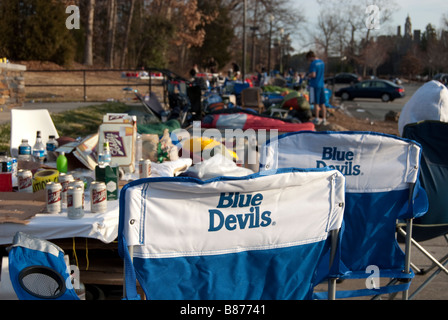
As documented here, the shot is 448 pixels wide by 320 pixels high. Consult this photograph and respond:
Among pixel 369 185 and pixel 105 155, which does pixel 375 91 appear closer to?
pixel 105 155

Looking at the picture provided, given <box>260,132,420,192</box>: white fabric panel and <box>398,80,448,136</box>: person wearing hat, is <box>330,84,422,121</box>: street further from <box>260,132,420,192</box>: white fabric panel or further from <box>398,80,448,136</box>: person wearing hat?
<box>260,132,420,192</box>: white fabric panel

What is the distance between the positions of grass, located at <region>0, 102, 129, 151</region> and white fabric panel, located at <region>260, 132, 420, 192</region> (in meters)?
6.09

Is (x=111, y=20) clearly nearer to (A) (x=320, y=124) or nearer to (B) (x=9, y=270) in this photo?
(A) (x=320, y=124)

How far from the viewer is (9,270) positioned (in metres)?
2.01

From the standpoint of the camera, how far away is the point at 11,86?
13492mm

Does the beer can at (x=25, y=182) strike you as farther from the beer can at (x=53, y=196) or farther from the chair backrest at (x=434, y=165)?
the chair backrest at (x=434, y=165)

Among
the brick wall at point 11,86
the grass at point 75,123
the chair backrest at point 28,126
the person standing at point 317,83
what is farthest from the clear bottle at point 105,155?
the brick wall at point 11,86

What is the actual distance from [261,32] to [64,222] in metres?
54.0

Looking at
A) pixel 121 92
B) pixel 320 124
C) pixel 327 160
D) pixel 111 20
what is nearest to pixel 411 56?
pixel 111 20

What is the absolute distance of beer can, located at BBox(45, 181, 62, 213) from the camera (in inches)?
112

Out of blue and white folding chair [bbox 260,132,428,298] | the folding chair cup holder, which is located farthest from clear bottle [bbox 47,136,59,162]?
the folding chair cup holder

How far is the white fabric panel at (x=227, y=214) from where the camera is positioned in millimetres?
1806

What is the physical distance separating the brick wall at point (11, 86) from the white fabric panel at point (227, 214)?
12.5 meters

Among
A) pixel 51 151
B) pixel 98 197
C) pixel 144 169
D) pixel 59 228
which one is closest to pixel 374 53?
pixel 51 151
